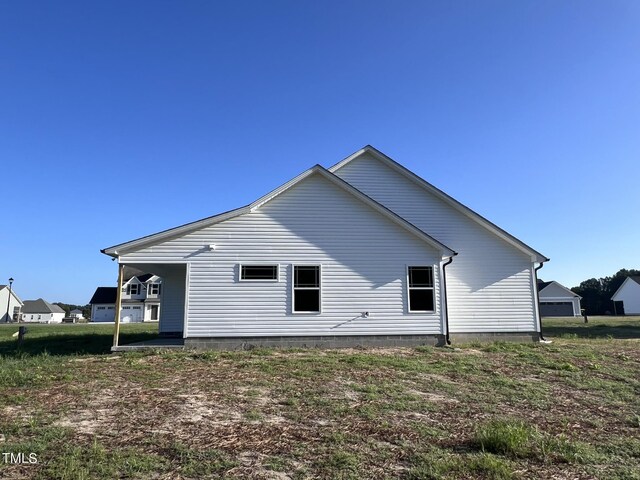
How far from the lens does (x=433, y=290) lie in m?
14.0

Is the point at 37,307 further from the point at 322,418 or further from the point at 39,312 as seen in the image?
the point at 322,418

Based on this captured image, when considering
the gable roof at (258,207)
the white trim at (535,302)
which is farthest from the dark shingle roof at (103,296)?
the white trim at (535,302)

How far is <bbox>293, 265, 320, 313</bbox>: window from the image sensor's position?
13523 millimetres

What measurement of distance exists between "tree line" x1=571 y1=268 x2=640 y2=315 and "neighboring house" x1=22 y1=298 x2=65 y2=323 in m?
92.8

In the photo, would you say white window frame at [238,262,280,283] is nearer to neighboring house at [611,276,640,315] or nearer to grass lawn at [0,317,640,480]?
grass lawn at [0,317,640,480]

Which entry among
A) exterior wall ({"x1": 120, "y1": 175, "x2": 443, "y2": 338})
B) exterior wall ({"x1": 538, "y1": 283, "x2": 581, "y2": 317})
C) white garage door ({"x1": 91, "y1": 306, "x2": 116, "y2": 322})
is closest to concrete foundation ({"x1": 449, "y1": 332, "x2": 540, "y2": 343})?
exterior wall ({"x1": 120, "y1": 175, "x2": 443, "y2": 338})

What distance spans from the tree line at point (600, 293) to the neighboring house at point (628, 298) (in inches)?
146

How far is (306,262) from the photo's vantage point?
44.7 ft

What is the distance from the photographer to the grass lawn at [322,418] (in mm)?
4480

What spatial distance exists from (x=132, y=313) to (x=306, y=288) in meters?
46.1

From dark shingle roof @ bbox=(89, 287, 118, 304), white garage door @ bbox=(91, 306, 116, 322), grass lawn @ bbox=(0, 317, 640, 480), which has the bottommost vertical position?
grass lawn @ bbox=(0, 317, 640, 480)

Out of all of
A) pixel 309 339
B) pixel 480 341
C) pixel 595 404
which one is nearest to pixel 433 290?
pixel 480 341

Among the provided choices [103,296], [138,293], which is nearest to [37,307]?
[103,296]

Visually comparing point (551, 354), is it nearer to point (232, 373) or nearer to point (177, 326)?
point (232, 373)
